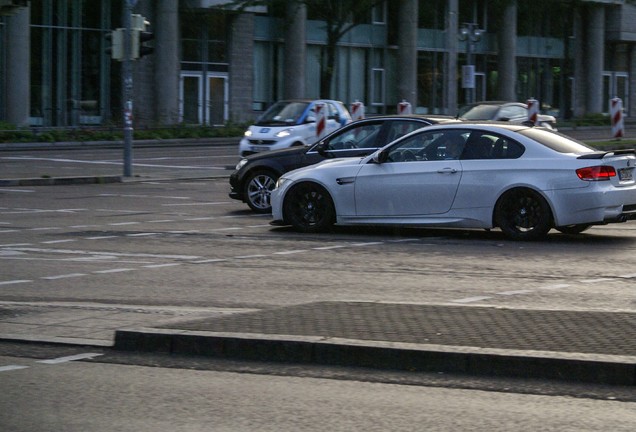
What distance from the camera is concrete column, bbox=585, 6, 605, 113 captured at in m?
74.7

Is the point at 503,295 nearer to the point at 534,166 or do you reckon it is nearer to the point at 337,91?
the point at 534,166

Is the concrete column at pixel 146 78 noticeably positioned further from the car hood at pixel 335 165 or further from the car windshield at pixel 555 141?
the car windshield at pixel 555 141

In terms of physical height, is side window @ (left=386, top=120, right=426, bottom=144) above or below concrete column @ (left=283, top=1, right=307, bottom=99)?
below

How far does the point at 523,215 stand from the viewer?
15.0 meters

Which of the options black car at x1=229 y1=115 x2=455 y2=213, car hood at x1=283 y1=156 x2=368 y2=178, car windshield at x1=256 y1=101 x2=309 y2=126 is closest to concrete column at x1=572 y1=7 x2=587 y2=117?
car windshield at x1=256 y1=101 x2=309 y2=126

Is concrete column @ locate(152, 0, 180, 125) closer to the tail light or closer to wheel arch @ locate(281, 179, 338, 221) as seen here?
wheel arch @ locate(281, 179, 338, 221)

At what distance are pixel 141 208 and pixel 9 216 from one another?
7.57 ft

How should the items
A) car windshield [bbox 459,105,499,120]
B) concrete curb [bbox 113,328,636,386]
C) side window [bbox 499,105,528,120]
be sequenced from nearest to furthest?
concrete curb [bbox 113,328,636,386] < car windshield [bbox 459,105,499,120] < side window [bbox 499,105,528,120]

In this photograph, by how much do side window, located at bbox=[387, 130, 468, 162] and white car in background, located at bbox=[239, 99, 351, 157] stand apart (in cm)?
1408

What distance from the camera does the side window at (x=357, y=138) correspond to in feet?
61.6

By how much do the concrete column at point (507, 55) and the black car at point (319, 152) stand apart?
52655 millimetres

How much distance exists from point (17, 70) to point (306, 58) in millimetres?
17819

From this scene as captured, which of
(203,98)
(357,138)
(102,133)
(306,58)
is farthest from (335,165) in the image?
(306,58)

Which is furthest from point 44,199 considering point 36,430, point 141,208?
point 36,430
